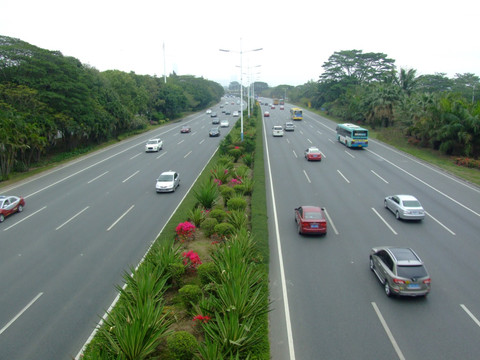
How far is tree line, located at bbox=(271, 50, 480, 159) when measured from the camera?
4016cm

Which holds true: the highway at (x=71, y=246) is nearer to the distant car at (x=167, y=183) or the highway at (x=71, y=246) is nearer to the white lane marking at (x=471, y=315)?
the distant car at (x=167, y=183)

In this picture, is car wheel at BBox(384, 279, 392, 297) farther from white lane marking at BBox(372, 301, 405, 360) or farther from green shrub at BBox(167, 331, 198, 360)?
green shrub at BBox(167, 331, 198, 360)

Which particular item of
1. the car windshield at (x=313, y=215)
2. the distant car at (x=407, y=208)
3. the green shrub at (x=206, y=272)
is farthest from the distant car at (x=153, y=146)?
the green shrub at (x=206, y=272)

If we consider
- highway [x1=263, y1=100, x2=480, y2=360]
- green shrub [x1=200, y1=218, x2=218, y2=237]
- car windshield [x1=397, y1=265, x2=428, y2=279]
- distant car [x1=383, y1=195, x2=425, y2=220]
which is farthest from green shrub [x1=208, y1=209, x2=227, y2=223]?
distant car [x1=383, y1=195, x2=425, y2=220]

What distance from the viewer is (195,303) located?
41.7 ft

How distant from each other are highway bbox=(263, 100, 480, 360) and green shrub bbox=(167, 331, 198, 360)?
248 cm

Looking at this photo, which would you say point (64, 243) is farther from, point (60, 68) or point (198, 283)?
point (60, 68)

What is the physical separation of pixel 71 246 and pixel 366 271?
14.0 metres

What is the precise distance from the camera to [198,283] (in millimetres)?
14398

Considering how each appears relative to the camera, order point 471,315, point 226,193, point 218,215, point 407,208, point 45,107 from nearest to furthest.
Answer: point 471,315 → point 218,215 → point 407,208 → point 226,193 → point 45,107

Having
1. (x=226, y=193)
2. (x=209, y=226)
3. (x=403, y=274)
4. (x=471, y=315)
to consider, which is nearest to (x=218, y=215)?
(x=209, y=226)

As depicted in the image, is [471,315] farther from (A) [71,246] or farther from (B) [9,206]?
(B) [9,206]

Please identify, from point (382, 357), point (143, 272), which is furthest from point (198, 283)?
point (382, 357)

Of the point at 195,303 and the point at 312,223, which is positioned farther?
the point at 312,223
